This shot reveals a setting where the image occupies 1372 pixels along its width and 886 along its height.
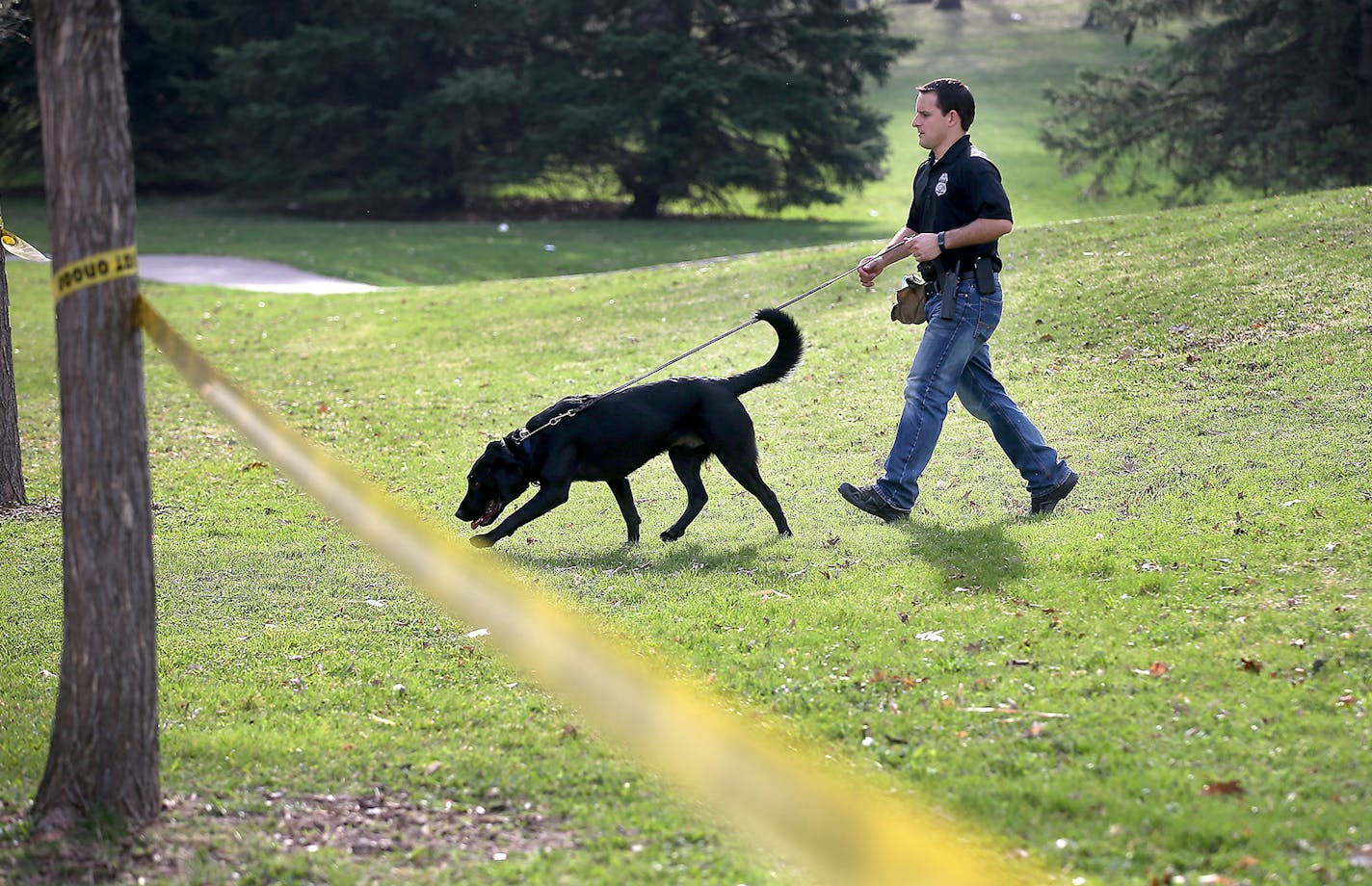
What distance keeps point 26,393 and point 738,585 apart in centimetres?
1027

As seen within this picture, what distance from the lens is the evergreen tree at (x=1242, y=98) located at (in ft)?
78.5

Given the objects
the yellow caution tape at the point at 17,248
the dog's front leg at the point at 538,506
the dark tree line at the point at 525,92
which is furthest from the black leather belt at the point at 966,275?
the dark tree line at the point at 525,92

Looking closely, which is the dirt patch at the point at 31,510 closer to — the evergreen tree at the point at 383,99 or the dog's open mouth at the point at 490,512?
the dog's open mouth at the point at 490,512

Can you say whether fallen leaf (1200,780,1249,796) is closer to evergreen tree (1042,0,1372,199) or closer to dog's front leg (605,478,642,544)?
dog's front leg (605,478,642,544)

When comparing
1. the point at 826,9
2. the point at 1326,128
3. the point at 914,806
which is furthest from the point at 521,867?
the point at 826,9

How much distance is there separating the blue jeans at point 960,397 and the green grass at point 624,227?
16376mm

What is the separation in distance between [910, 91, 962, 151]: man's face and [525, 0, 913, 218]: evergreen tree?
24277mm

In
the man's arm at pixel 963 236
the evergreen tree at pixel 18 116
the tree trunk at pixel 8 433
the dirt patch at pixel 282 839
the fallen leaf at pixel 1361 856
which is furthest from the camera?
the evergreen tree at pixel 18 116

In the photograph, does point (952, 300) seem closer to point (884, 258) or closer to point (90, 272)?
point (884, 258)

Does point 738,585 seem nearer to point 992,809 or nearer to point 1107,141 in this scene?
point 992,809

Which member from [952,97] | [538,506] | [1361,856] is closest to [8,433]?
[538,506]

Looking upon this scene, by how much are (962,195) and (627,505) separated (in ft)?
8.69

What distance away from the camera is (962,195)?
7.18m

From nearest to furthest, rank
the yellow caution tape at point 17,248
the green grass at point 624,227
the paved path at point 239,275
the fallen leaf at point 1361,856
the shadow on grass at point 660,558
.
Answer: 1. the fallen leaf at point 1361,856
2. the shadow on grass at point 660,558
3. the yellow caution tape at point 17,248
4. the paved path at point 239,275
5. the green grass at point 624,227
